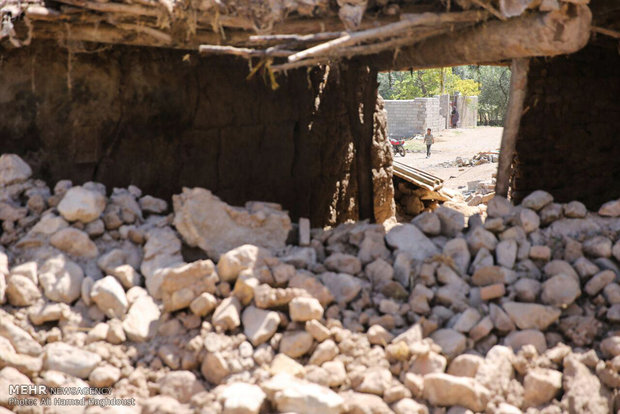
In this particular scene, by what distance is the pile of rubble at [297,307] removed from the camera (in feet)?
11.3

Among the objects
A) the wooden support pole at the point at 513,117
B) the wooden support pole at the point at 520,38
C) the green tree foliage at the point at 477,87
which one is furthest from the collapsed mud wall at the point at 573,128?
the green tree foliage at the point at 477,87

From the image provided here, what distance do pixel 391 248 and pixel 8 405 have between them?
2452 mm

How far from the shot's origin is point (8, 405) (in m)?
3.35

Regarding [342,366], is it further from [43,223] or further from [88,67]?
[88,67]

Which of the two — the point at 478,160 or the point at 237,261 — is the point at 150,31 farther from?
the point at 478,160

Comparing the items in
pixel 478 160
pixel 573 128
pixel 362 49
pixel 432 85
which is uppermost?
pixel 362 49

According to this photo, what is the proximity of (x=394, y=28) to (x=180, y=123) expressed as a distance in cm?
187

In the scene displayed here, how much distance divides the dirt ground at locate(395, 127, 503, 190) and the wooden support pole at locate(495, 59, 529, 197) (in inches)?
338

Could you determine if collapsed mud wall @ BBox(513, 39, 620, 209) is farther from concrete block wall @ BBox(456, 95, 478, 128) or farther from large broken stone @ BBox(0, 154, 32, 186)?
concrete block wall @ BBox(456, 95, 478, 128)

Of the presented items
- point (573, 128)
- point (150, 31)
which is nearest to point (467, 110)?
point (573, 128)

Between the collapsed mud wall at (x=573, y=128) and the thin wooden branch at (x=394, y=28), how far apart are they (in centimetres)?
179

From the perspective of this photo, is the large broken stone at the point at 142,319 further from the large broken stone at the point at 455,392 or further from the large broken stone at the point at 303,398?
the large broken stone at the point at 455,392

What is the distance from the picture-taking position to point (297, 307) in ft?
12.0

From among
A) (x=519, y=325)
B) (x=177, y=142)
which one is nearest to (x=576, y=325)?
(x=519, y=325)
